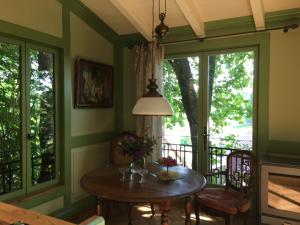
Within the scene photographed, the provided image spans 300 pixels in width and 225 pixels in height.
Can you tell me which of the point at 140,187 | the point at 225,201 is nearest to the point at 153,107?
the point at 140,187

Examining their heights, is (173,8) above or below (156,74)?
above

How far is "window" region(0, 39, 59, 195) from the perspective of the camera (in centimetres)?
268

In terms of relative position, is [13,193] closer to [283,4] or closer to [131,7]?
[131,7]

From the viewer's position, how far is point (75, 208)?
11.1ft

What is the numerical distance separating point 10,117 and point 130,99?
5.96 ft

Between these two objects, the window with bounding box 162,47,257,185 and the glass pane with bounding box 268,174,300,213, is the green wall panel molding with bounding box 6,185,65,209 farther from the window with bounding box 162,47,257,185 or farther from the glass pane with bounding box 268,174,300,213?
the glass pane with bounding box 268,174,300,213

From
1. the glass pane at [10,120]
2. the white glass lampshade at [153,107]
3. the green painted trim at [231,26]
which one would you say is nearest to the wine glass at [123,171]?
the white glass lampshade at [153,107]

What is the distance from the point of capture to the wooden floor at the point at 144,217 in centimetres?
315

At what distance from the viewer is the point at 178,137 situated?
3824 millimetres

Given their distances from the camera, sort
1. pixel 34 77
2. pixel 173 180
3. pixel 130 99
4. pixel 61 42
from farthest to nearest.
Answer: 1. pixel 130 99
2. pixel 61 42
3. pixel 34 77
4. pixel 173 180

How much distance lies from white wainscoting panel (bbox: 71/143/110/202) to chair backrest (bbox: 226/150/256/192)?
1798mm

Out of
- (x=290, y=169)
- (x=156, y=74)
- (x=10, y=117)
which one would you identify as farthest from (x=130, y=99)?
(x=290, y=169)

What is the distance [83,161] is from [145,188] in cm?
162

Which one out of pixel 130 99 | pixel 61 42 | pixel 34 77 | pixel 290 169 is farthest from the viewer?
pixel 130 99
